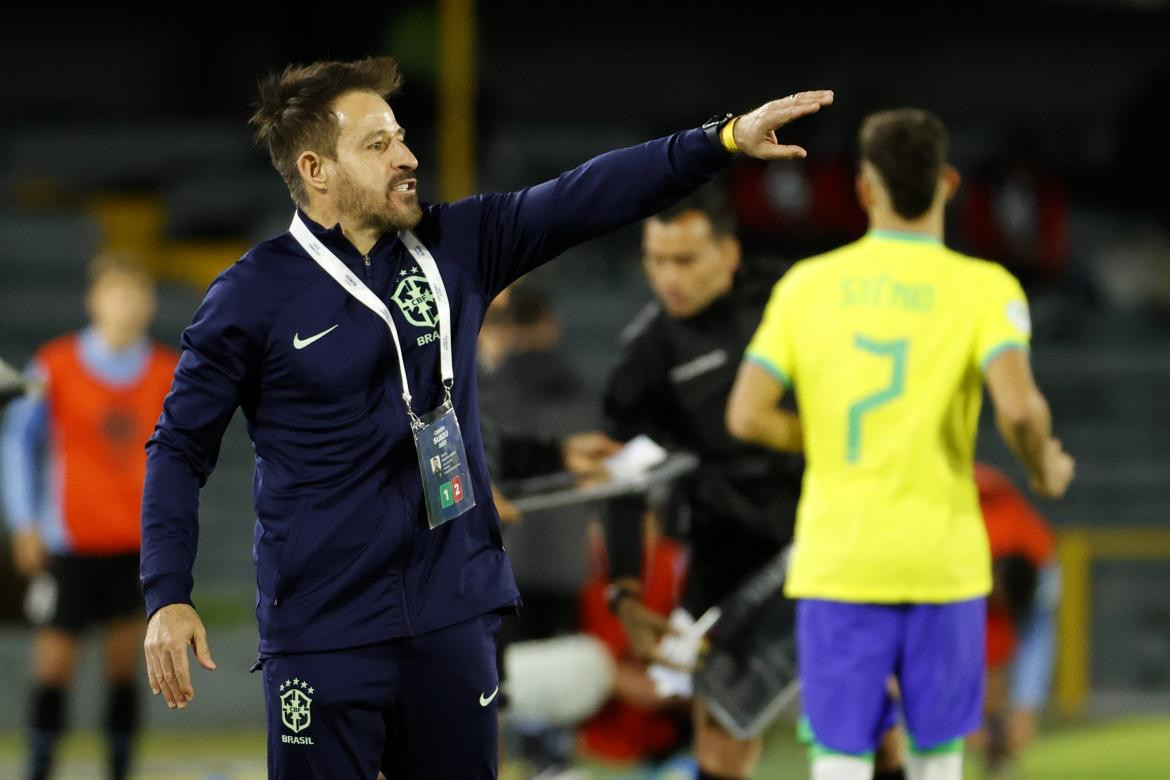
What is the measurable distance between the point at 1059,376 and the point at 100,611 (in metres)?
7.83

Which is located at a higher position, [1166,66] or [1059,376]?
[1166,66]

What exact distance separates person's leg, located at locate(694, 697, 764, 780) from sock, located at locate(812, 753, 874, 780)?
0.87m

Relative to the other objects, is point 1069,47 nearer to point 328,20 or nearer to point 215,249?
point 328,20

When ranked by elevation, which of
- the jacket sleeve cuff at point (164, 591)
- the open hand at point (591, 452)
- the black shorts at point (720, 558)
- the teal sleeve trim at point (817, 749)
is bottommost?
the teal sleeve trim at point (817, 749)

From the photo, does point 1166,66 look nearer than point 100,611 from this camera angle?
No

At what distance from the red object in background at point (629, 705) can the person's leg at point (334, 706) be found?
143 inches

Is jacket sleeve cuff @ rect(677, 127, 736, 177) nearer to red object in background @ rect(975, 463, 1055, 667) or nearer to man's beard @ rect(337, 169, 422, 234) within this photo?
man's beard @ rect(337, 169, 422, 234)

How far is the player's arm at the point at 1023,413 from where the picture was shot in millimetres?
3748

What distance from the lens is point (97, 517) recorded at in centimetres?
666

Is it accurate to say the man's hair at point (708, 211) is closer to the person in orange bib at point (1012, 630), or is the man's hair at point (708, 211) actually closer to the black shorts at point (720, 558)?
the black shorts at point (720, 558)

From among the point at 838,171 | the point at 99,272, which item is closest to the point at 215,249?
the point at 838,171

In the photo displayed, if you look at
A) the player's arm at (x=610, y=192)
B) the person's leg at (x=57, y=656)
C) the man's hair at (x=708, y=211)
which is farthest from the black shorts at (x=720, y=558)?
the person's leg at (x=57, y=656)

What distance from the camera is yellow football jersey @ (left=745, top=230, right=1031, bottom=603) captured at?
3.91m

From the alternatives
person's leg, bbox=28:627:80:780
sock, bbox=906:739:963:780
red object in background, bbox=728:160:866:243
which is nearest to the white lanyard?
sock, bbox=906:739:963:780
